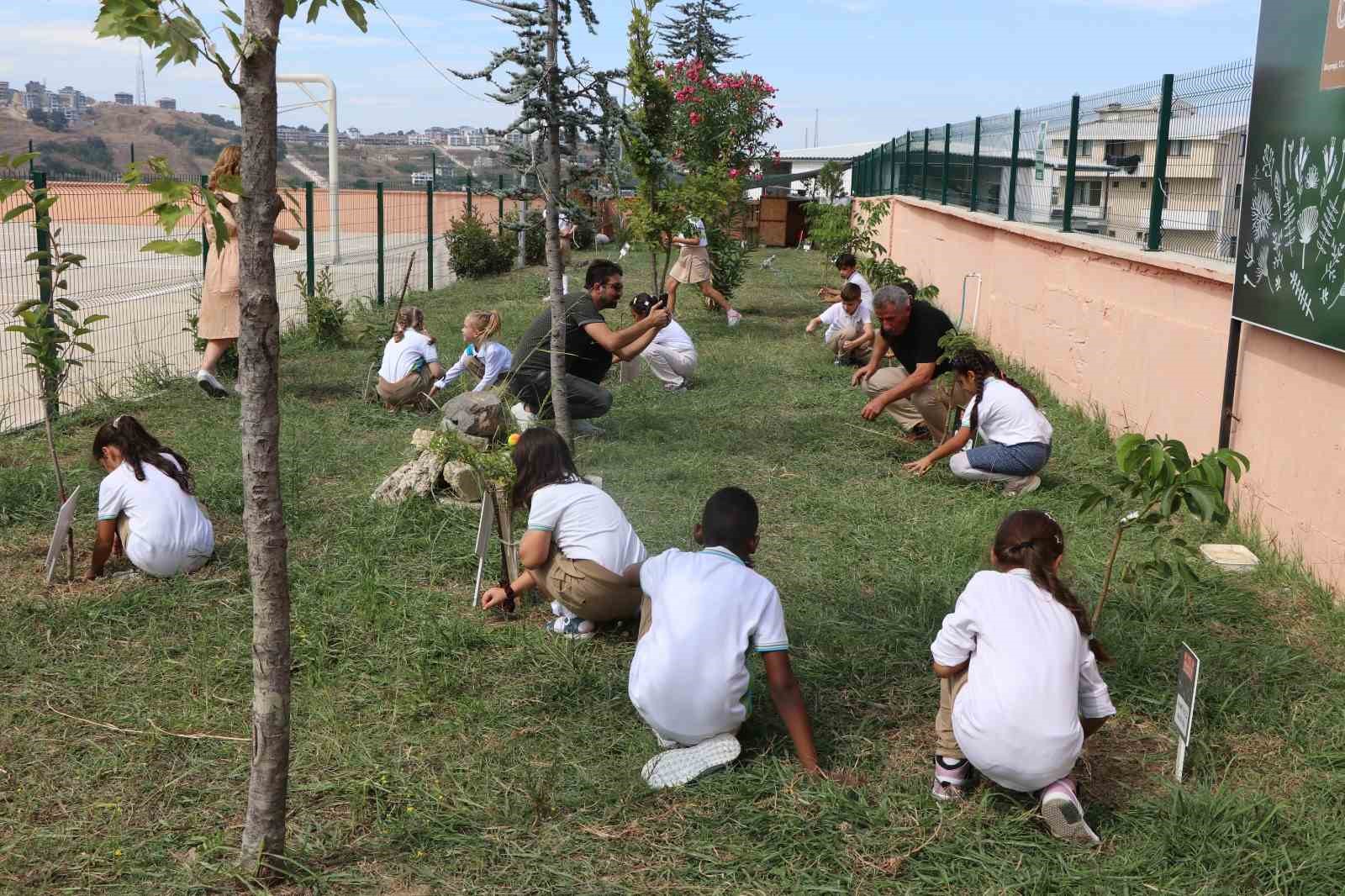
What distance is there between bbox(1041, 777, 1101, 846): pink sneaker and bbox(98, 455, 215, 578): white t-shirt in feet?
12.2

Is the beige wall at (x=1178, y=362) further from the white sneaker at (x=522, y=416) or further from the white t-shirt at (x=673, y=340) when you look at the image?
the white sneaker at (x=522, y=416)

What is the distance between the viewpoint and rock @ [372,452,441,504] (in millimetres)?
6152

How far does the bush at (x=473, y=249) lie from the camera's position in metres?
19.7

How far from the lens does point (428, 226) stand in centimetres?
1839

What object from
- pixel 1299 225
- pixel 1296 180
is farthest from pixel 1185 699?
pixel 1296 180

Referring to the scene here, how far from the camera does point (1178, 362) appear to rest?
6867mm

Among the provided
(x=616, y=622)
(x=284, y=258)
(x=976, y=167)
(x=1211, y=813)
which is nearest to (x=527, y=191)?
(x=616, y=622)

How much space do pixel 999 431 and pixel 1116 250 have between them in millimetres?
2098

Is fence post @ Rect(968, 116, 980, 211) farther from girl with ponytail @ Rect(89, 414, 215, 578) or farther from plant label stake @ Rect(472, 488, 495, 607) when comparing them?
girl with ponytail @ Rect(89, 414, 215, 578)

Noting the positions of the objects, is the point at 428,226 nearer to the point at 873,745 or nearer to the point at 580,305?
the point at 580,305

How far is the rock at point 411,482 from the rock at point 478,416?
30 centimetres

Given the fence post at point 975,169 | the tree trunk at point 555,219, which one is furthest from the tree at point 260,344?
the fence post at point 975,169

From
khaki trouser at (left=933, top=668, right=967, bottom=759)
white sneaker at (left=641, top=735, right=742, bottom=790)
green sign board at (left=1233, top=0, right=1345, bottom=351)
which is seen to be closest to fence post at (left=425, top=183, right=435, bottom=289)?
green sign board at (left=1233, top=0, right=1345, bottom=351)

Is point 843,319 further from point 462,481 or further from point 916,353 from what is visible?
point 462,481
